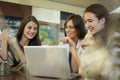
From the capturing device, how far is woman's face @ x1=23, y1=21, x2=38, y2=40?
1083mm

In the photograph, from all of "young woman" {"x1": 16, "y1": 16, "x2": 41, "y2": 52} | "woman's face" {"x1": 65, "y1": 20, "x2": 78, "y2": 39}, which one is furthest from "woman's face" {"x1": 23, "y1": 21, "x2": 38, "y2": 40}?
"woman's face" {"x1": 65, "y1": 20, "x2": 78, "y2": 39}

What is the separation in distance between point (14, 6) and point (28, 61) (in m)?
1.19

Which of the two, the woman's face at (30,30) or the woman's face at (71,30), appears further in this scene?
the woman's face at (30,30)

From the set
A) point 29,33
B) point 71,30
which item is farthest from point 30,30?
point 71,30

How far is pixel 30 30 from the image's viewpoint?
42.6 inches

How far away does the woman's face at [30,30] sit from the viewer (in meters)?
1.08

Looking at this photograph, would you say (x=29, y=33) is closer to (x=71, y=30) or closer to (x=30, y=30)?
(x=30, y=30)

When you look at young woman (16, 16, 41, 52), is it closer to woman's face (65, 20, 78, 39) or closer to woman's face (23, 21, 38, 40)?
woman's face (23, 21, 38, 40)

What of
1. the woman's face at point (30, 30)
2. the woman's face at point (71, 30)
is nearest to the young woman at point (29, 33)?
the woman's face at point (30, 30)

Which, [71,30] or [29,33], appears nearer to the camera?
[71,30]

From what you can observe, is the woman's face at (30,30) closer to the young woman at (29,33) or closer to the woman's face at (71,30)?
the young woman at (29,33)

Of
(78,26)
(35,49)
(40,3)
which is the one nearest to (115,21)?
(35,49)

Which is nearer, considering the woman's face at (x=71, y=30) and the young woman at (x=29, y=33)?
the woman's face at (x=71, y=30)

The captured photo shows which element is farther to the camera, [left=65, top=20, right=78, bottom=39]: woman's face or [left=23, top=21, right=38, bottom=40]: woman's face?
[left=23, top=21, right=38, bottom=40]: woman's face
